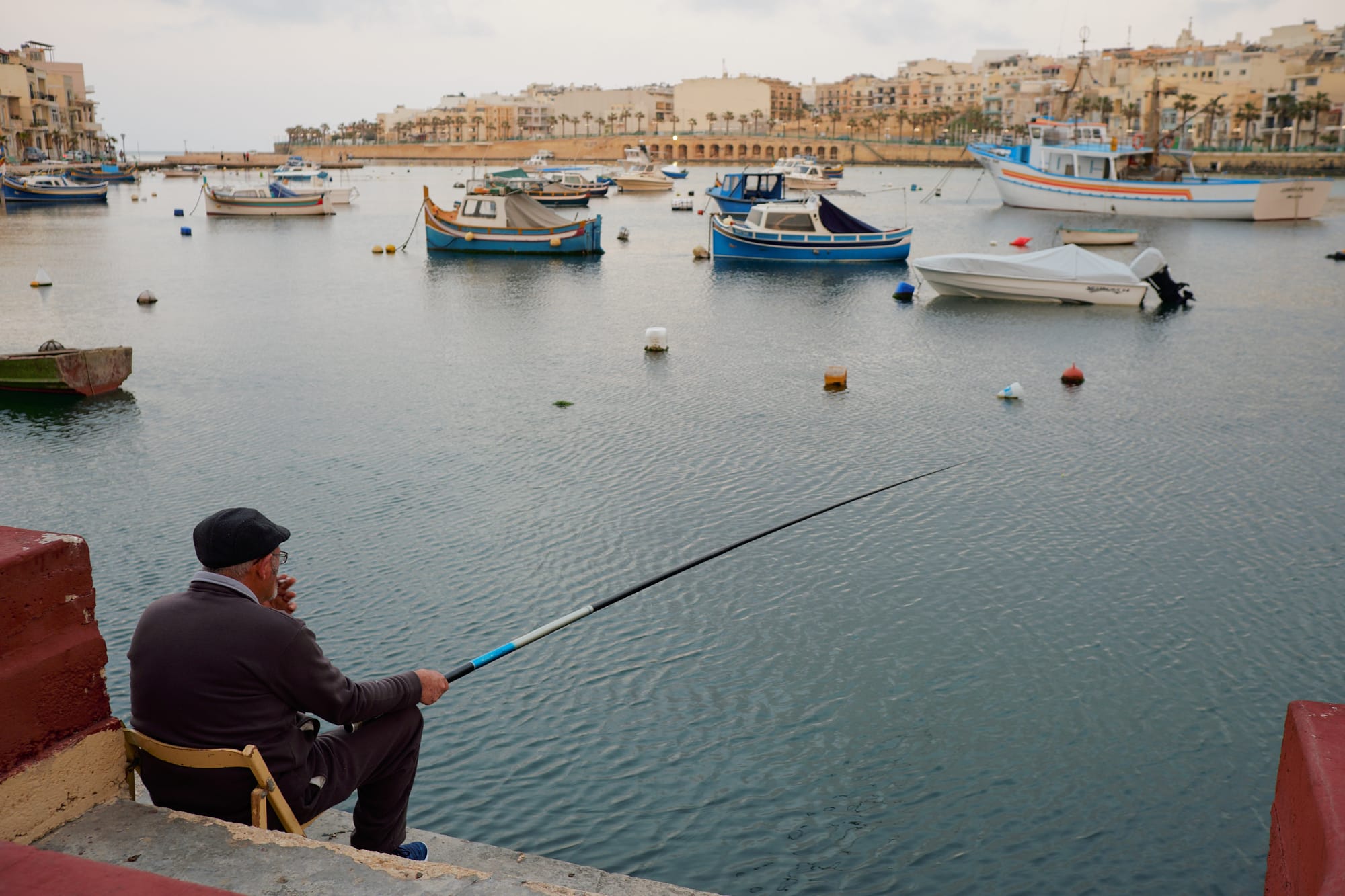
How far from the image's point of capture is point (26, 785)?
10.7ft

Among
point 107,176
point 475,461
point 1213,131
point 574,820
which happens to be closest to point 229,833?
point 574,820

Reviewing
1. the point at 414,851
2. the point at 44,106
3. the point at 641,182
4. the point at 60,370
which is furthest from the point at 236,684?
the point at 44,106

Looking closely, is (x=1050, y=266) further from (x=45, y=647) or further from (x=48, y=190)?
(x=48, y=190)

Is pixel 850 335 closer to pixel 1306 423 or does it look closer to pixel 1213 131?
pixel 1306 423

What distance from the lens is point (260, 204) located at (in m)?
48.7

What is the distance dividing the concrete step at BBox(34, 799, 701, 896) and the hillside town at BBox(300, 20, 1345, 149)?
69156mm

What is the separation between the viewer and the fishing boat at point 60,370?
13711mm

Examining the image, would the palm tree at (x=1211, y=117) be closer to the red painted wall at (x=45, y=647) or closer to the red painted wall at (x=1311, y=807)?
the red painted wall at (x=1311, y=807)

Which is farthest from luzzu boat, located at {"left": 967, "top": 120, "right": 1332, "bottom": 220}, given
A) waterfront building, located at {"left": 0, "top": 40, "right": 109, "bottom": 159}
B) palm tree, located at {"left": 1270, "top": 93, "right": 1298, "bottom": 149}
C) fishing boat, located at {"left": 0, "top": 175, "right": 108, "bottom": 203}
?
waterfront building, located at {"left": 0, "top": 40, "right": 109, "bottom": 159}

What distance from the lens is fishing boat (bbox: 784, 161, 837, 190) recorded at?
69.9 meters

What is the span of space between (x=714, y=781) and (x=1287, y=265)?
32.2 meters

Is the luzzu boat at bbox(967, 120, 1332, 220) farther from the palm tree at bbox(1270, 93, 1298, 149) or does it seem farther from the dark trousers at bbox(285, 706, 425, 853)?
the palm tree at bbox(1270, 93, 1298, 149)

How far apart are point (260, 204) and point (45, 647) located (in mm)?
49748

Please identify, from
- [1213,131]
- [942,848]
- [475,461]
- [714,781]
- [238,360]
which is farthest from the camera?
[1213,131]
